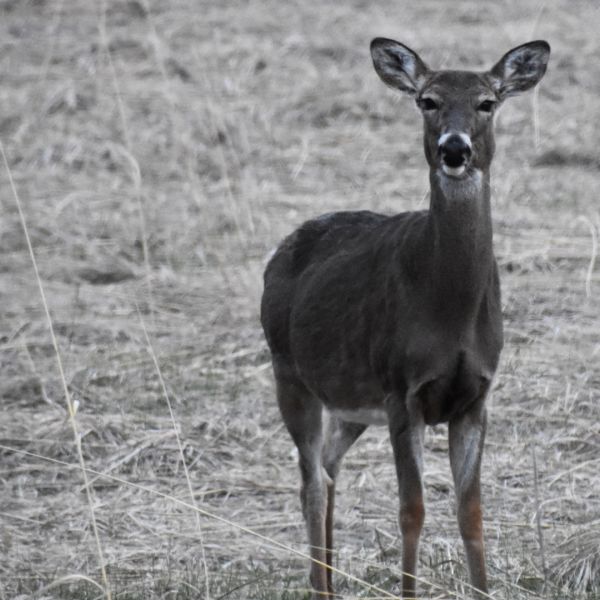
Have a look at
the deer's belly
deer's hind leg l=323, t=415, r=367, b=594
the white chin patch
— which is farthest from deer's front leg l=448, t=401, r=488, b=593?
deer's hind leg l=323, t=415, r=367, b=594

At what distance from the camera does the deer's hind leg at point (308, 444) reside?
270 inches

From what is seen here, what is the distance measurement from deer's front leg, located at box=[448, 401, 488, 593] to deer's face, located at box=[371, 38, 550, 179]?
937mm

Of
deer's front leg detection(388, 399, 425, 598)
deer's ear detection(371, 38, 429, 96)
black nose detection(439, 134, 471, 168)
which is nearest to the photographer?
black nose detection(439, 134, 471, 168)

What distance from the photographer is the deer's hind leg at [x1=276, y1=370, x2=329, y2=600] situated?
687 centimetres

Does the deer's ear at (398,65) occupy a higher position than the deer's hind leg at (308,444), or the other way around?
the deer's ear at (398,65)

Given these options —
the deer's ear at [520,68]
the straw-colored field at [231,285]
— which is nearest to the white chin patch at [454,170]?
the deer's ear at [520,68]

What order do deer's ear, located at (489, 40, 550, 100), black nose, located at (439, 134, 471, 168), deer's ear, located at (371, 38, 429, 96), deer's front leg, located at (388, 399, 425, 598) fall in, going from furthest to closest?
deer's ear, located at (371, 38, 429, 96) < deer's ear, located at (489, 40, 550, 100) < deer's front leg, located at (388, 399, 425, 598) < black nose, located at (439, 134, 471, 168)

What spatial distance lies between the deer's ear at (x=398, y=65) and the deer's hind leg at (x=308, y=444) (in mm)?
1375

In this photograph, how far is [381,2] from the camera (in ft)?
58.3

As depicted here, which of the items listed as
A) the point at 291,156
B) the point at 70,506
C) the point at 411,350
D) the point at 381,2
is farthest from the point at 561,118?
the point at 411,350

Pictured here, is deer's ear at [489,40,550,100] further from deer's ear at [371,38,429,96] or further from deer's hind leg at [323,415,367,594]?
deer's hind leg at [323,415,367,594]

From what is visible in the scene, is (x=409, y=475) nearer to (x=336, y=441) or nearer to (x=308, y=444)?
(x=308, y=444)

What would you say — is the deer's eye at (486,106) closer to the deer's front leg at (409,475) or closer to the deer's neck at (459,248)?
the deer's neck at (459,248)

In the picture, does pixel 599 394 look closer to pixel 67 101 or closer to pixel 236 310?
pixel 236 310
